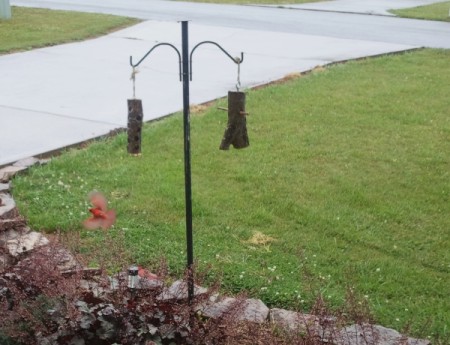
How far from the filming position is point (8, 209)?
14.5 ft

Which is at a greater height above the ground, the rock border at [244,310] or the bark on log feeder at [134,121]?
the bark on log feeder at [134,121]

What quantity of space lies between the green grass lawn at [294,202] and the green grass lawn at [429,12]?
9.15 metres

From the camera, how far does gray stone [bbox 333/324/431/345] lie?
2969 millimetres

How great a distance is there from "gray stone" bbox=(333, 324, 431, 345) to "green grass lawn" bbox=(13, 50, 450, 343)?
0.62 feet

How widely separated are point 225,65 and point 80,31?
365 cm

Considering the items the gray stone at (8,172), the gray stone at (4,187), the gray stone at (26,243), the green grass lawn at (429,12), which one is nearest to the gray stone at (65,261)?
the gray stone at (26,243)

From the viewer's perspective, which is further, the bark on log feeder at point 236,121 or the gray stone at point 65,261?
the gray stone at point 65,261

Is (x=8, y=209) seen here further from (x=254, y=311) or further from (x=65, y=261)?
(x=254, y=311)

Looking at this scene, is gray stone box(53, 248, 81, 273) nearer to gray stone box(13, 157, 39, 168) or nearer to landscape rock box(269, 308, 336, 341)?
landscape rock box(269, 308, 336, 341)

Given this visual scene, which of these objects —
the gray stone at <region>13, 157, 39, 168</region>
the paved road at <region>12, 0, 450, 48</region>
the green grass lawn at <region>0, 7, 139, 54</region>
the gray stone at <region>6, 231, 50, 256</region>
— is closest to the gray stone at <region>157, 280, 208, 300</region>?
the gray stone at <region>6, 231, 50, 256</region>

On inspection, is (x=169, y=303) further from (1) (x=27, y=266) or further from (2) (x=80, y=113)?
(2) (x=80, y=113)

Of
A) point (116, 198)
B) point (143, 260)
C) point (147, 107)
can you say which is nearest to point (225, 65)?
point (147, 107)

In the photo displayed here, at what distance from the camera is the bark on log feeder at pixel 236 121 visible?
126 inches

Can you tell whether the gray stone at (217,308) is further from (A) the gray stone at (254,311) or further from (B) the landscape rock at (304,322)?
(B) the landscape rock at (304,322)
